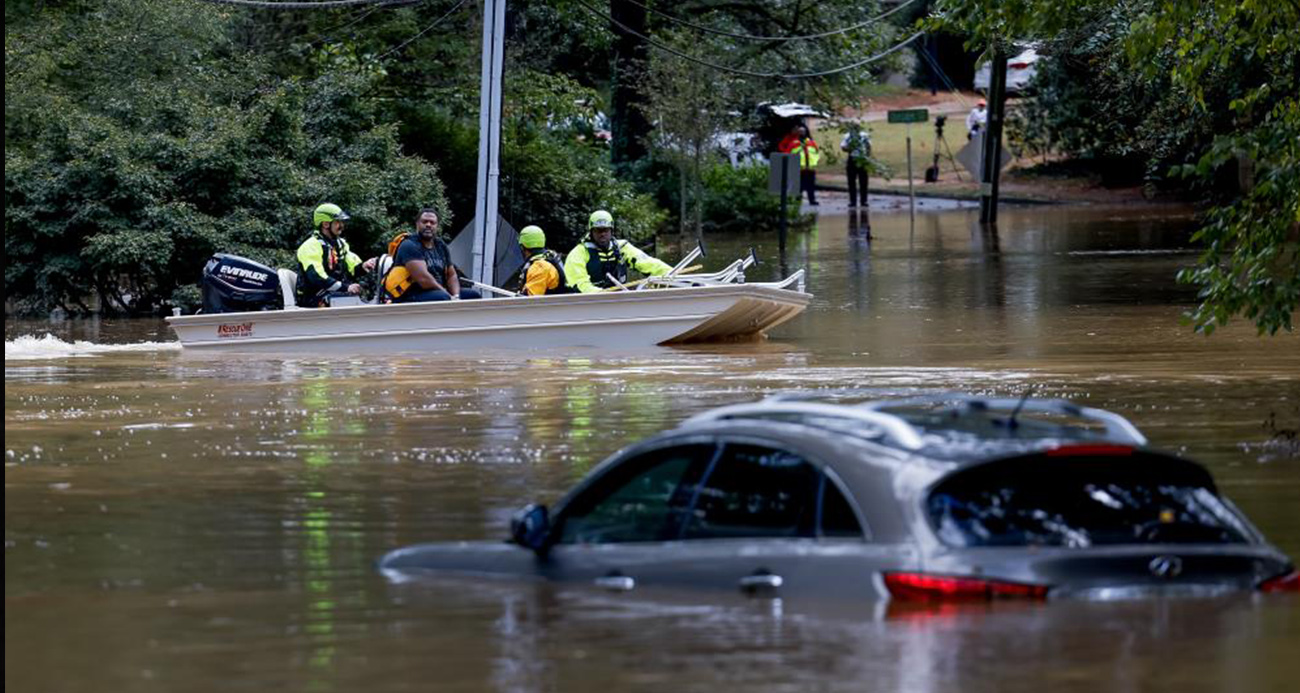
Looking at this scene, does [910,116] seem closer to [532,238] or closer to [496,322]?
[532,238]

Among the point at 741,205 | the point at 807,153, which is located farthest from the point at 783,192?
the point at 807,153

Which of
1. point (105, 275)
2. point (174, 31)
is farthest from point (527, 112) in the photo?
point (105, 275)

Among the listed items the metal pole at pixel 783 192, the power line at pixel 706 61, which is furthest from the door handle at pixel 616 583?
the power line at pixel 706 61

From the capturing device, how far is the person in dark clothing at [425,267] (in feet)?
76.5

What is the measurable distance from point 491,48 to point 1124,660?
20054mm

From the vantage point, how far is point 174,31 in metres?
33.7

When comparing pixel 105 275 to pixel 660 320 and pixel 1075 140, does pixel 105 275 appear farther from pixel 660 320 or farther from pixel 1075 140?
pixel 1075 140

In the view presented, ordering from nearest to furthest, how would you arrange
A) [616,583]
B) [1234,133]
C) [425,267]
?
[616,583] < [1234,133] < [425,267]

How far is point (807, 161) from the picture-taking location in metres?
50.5

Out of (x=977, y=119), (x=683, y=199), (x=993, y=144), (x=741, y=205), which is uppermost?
(x=977, y=119)

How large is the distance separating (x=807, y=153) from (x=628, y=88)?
6009mm

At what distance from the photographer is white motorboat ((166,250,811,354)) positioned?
23109 mm

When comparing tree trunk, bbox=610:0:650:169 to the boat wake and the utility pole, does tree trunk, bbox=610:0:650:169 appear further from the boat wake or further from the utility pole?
the boat wake

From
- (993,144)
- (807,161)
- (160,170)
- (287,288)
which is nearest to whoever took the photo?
(287,288)
